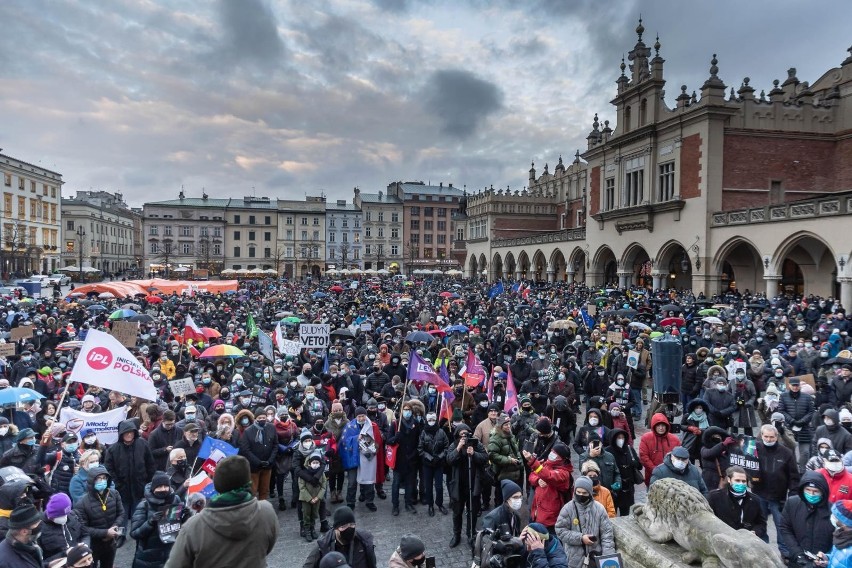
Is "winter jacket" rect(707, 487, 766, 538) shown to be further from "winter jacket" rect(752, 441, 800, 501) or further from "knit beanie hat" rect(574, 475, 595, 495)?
"knit beanie hat" rect(574, 475, 595, 495)

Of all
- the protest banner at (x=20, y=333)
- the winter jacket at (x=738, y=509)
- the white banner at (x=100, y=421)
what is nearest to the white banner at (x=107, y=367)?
the white banner at (x=100, y=421)

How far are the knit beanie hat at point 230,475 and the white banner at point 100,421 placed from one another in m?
5.82

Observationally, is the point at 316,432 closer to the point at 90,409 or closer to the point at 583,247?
the point at 90,409

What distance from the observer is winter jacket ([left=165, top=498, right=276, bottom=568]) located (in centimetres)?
313

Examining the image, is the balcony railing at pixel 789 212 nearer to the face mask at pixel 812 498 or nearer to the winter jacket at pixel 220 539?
the face mask at pixel 812 498

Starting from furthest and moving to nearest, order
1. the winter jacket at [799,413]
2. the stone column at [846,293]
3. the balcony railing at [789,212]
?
1. the balcony railing at [789,212]
2. the stone column at [846,293]
3. the winter jacket at [799,413]

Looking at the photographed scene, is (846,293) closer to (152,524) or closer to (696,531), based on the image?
(696,531)

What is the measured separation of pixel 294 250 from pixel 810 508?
82.6 metres

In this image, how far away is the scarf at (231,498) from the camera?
3.20m

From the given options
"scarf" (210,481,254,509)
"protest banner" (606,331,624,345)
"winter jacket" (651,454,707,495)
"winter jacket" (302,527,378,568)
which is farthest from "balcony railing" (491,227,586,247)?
"scarf" (210,481,254,509)

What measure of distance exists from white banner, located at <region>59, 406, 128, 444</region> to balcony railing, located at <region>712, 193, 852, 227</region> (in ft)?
86.7

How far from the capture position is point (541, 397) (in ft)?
35.4

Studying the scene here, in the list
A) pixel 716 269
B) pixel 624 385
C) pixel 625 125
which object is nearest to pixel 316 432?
pixel 624 385

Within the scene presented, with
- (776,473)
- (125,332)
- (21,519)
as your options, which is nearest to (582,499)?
(776,473)
